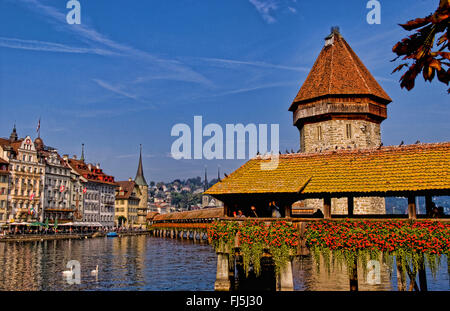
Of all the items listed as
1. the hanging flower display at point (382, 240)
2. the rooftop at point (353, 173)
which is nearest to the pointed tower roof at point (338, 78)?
the rooftop at point (353, 173)

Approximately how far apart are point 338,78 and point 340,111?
426cm

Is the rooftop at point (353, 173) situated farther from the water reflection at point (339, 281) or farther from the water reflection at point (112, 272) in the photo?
the water reflection at point (112, 272)

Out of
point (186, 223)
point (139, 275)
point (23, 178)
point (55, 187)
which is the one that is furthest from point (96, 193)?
point (139, 275)

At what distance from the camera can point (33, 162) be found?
90.8 meters

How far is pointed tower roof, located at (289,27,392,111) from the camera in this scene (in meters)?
44.6

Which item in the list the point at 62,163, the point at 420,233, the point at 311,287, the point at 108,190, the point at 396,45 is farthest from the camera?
the point at 108,190

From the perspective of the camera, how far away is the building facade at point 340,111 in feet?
143

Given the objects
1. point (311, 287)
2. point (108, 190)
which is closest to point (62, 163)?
point (108, 190)

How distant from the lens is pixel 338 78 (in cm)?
4594

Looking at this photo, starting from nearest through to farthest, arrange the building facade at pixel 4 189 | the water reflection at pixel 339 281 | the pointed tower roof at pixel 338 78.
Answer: the water reflection at pixel 339 281 → the pointed tower roof at pixel 338 78 → the building facade at pixel 4 189

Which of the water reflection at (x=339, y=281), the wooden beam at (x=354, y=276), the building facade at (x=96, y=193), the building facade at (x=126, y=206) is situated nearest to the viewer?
the wooden beam at (x=354, y=276)

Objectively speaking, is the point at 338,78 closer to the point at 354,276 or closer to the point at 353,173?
the point at 353,173
